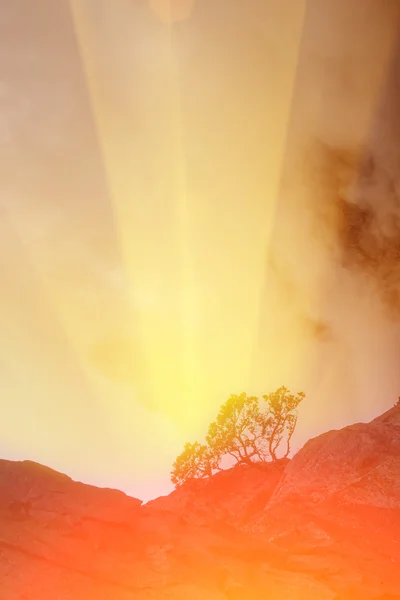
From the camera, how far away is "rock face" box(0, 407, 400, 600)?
108 feet

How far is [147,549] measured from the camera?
38688mm

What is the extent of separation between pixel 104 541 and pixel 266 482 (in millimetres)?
17798

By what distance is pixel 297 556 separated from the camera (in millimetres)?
34719

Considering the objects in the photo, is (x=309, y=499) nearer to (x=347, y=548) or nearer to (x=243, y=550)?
(x=347, y=548)

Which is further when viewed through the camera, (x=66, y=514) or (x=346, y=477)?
(x=66, y=514)

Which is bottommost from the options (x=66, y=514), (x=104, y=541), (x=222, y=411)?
(x=104, y=541)

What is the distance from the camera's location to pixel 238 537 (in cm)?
3931

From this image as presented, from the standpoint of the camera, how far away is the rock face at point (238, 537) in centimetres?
3306

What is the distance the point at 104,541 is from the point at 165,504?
9.45 metres

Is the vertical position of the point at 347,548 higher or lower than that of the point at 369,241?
lower

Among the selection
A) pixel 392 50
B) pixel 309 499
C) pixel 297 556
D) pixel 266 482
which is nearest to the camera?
pixel 392 50

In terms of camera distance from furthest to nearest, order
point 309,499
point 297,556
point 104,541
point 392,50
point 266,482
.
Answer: point 266,482 → point 104,541 → point 309,499 → point 297,556 → point 392,50

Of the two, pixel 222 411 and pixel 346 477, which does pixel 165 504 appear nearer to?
pixel 222 411

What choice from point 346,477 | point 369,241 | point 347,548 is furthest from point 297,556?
point 369,241
